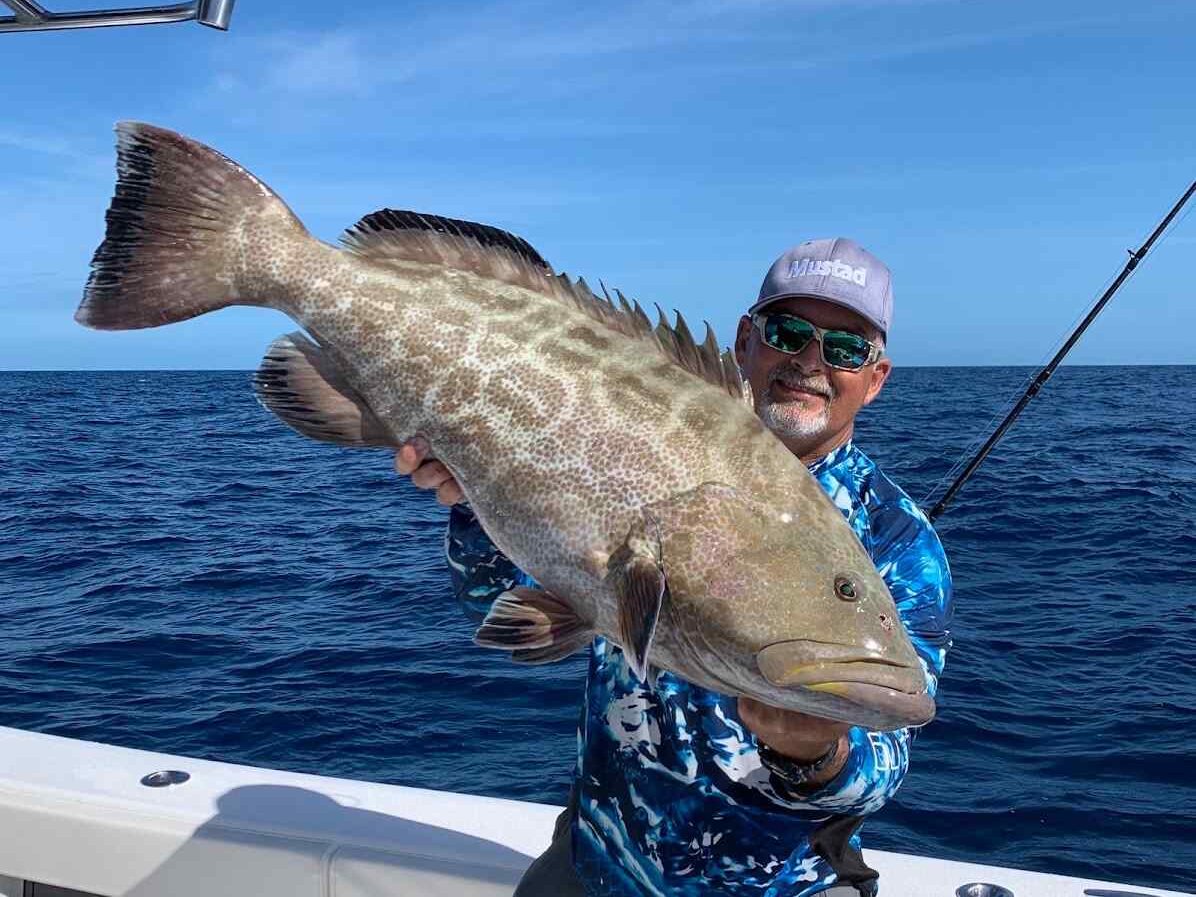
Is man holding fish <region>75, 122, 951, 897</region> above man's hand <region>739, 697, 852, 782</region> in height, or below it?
above

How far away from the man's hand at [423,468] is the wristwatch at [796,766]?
0.89m

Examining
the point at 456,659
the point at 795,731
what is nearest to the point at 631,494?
the point at 795,731

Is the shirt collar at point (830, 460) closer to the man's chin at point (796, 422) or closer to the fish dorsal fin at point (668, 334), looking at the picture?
the man's chin at point (796, 422)

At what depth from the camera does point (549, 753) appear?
695 cm

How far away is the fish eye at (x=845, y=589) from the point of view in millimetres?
2061

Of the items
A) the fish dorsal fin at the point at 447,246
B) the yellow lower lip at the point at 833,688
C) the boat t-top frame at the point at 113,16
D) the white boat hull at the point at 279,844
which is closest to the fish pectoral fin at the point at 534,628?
the yellow lower lip at the point at 833,688

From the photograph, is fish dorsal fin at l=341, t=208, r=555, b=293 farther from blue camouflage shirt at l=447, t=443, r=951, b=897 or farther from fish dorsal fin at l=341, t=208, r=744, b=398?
blue camouflage shirt at l=447, t=443, r=951, b=897

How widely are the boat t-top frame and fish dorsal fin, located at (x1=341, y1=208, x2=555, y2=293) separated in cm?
64

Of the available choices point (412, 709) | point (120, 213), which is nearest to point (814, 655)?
point (120, 213)

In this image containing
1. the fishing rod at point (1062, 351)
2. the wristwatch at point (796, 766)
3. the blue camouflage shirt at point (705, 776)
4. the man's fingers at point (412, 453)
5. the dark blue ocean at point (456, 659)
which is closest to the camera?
the wristwatch at point (796, 766)

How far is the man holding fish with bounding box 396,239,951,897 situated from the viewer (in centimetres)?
226

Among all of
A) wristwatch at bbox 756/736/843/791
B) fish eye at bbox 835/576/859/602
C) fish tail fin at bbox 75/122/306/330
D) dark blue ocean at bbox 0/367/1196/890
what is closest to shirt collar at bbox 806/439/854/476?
fish eye at bbox 835/576/859/602

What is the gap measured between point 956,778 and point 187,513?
1284 centimetres

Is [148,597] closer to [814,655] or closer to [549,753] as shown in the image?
[549,753]
